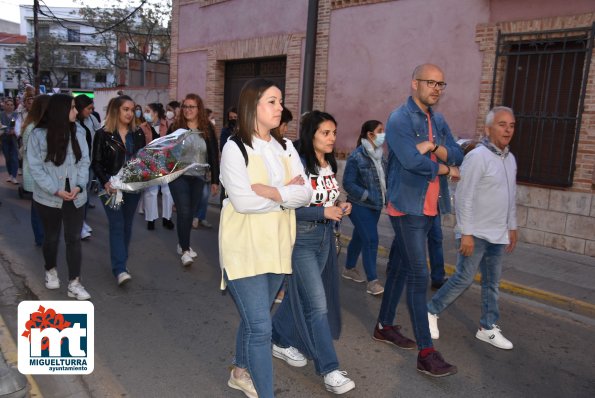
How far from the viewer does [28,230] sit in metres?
7.90

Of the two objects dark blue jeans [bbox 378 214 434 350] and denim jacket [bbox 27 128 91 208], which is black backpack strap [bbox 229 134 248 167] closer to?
dark blue jeans [bbox 378 214 434 350]

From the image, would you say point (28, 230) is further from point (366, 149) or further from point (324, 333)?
point (324, 333)

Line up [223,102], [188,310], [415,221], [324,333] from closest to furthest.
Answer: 1. [324,333]
2. [415,221]
3. [188,310]
4. [223,102]

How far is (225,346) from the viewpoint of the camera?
13.9 feet

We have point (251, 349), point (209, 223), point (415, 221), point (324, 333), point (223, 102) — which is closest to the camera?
point (251, 349)

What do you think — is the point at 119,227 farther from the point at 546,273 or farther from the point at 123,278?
the point at 546,273

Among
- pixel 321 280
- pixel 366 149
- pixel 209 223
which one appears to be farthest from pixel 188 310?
pixel 209 223

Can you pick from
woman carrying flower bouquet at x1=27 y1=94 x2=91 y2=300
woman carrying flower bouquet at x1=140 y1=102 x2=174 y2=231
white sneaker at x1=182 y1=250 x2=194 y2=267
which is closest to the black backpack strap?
woman carrying flower bouquet at x1=27 y1=94 x2=91 y2=300

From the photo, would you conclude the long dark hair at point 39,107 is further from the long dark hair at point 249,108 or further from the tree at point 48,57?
the tree at point 48,57

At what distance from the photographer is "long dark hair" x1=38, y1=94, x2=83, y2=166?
480 cm

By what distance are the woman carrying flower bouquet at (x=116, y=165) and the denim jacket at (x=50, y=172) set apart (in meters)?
0.46

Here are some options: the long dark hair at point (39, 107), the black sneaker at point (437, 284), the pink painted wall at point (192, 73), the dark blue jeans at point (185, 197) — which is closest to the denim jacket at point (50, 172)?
the long dark hair at point (39, 107)

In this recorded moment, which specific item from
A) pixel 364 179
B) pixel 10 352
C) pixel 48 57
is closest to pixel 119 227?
pixel 10 352

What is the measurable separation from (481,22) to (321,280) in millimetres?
7186
